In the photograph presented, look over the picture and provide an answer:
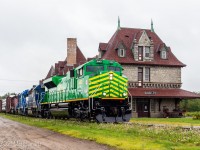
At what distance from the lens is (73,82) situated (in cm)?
2747

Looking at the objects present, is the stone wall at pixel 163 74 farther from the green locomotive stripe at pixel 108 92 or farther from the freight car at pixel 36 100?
the green locomotive stripe at pixel 108 92

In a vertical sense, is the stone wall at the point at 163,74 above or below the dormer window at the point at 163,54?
below

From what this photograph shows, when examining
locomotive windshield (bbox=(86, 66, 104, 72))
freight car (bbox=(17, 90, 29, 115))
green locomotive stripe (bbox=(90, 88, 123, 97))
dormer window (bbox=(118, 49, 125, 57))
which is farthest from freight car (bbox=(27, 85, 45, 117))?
green locomotive stripe (bbox=(90, 88, 123, 97))

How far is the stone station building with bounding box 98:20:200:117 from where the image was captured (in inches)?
1863

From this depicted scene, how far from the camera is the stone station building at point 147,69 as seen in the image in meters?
47.3

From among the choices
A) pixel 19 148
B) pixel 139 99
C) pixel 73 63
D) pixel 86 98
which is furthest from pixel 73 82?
pixel 73 63

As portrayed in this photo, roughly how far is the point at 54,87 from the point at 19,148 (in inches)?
928

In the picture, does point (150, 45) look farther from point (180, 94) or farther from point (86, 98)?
point (86, 98)

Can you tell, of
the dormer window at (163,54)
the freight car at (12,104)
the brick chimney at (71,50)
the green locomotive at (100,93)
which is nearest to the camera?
the green locomotive at (100,93)

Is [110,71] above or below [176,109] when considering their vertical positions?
above

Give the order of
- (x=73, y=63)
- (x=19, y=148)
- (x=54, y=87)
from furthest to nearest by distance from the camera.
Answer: (x=73, y=63), (x=54, y=87), (x=19, y=148)

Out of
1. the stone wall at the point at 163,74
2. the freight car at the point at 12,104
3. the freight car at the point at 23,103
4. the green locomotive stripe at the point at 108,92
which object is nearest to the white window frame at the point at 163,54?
the stone wall at the point at 163,74

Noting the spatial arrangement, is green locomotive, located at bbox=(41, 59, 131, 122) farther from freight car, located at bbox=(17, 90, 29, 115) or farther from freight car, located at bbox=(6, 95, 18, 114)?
freight car, located at bbox=(6, 95, 18, 114)

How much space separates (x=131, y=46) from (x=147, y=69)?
143 inches
